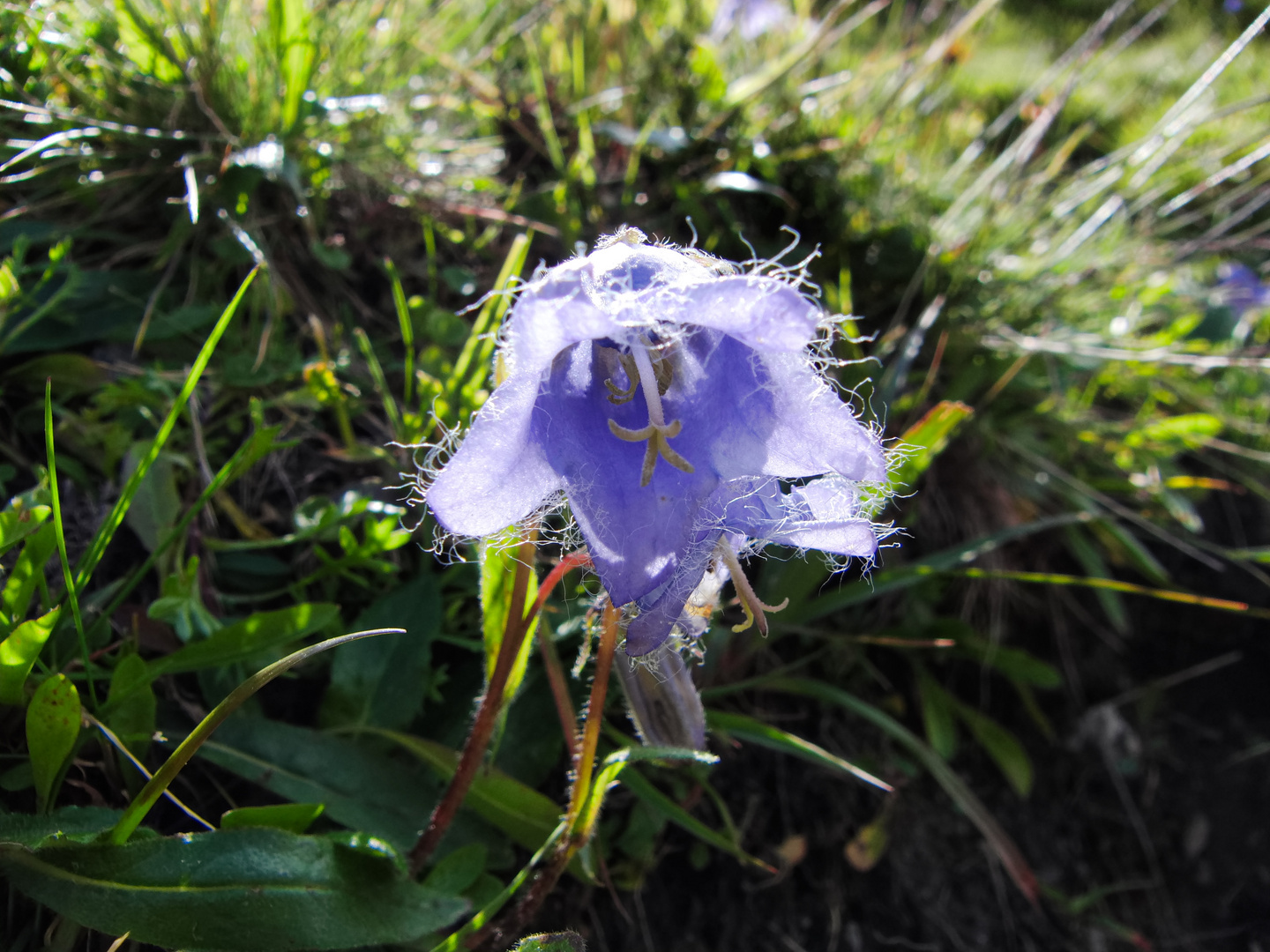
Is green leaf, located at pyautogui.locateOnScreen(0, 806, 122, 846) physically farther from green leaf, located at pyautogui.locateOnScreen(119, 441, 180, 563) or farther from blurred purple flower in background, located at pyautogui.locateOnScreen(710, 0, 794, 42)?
blurred purple flower in background, located at pyautogui.locateOnScreen(710, 0, 794, 42)

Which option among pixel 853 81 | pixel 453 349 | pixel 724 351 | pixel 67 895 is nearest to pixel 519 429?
pixel 724 351

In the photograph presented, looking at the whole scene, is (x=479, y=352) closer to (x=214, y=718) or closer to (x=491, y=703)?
(x=491, y=703)

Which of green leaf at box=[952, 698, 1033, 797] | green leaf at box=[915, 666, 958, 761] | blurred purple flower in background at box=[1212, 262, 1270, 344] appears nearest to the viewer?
green leaf at box=[915, 666, 958, 761]

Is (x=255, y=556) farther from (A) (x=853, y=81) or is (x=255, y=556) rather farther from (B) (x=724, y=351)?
(A) (x=853, y=81)

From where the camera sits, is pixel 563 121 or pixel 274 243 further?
pixel 563 121

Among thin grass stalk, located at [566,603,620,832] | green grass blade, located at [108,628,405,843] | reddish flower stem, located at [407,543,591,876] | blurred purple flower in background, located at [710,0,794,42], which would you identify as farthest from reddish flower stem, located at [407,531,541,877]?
blurred purple flower in background, located at [710,0,794,42]

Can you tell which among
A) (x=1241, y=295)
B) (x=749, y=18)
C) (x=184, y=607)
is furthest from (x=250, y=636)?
(x=1241, y=295)
